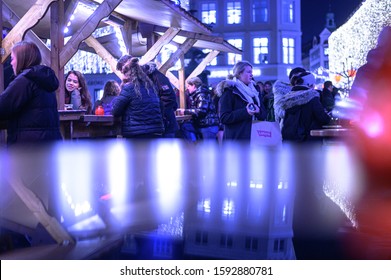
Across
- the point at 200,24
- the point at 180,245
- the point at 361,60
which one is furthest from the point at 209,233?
the point at 361,60

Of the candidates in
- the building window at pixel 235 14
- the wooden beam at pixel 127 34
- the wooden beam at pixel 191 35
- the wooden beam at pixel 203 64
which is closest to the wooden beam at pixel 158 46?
the wooden beam at pixel 127 34

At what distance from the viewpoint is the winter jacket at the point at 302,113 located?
602 cm

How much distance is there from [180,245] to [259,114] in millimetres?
3201

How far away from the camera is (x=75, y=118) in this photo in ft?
20.1

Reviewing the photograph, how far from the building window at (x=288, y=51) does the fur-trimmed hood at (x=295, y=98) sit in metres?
37.2

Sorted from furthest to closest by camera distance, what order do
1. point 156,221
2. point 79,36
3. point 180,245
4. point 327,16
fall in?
point 327,16 → point 79,36 → point 156,221 → point 180,245

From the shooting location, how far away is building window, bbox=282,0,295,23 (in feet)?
142

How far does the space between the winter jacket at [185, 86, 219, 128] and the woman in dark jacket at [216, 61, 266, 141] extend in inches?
155

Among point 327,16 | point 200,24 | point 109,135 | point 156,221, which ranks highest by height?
point 327,16

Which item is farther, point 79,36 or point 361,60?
point 361,60

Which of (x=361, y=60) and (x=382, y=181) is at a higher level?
(x=361, y=60)

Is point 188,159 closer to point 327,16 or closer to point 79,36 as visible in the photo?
point 79,36

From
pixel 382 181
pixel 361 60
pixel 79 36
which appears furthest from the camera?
pixel 361 60

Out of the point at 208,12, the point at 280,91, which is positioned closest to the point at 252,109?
the point at 280,91
